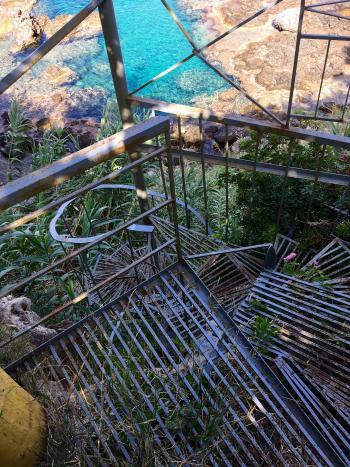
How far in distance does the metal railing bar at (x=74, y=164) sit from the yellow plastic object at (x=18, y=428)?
2.75 ft

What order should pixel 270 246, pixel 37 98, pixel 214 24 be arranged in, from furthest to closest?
pixel 214 24
pixel 37 98
pixel 270 246

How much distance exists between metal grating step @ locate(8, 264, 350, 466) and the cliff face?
Answer: 319 inches

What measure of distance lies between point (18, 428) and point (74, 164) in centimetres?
114

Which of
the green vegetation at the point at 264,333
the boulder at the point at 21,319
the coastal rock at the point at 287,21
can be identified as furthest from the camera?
the coastal rock at the point at 287,21

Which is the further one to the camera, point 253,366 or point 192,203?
point 192,203

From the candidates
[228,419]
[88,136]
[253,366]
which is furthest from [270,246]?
[88,136]

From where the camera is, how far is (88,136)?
311 inches

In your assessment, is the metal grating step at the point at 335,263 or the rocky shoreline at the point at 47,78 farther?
the rocky shoreline at the point at 47,78

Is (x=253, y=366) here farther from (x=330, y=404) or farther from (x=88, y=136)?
(x=88, y=136)

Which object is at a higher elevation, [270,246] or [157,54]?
[157,54]

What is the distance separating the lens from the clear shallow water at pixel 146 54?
11711 millimetres

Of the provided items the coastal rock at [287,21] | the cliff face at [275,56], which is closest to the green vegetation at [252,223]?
the cliff face at [275,56]

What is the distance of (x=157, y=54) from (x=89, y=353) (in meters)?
13.0

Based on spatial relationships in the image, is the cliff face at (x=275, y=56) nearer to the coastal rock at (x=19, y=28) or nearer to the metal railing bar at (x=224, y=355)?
the coastal rock at (x=19, y=28)
